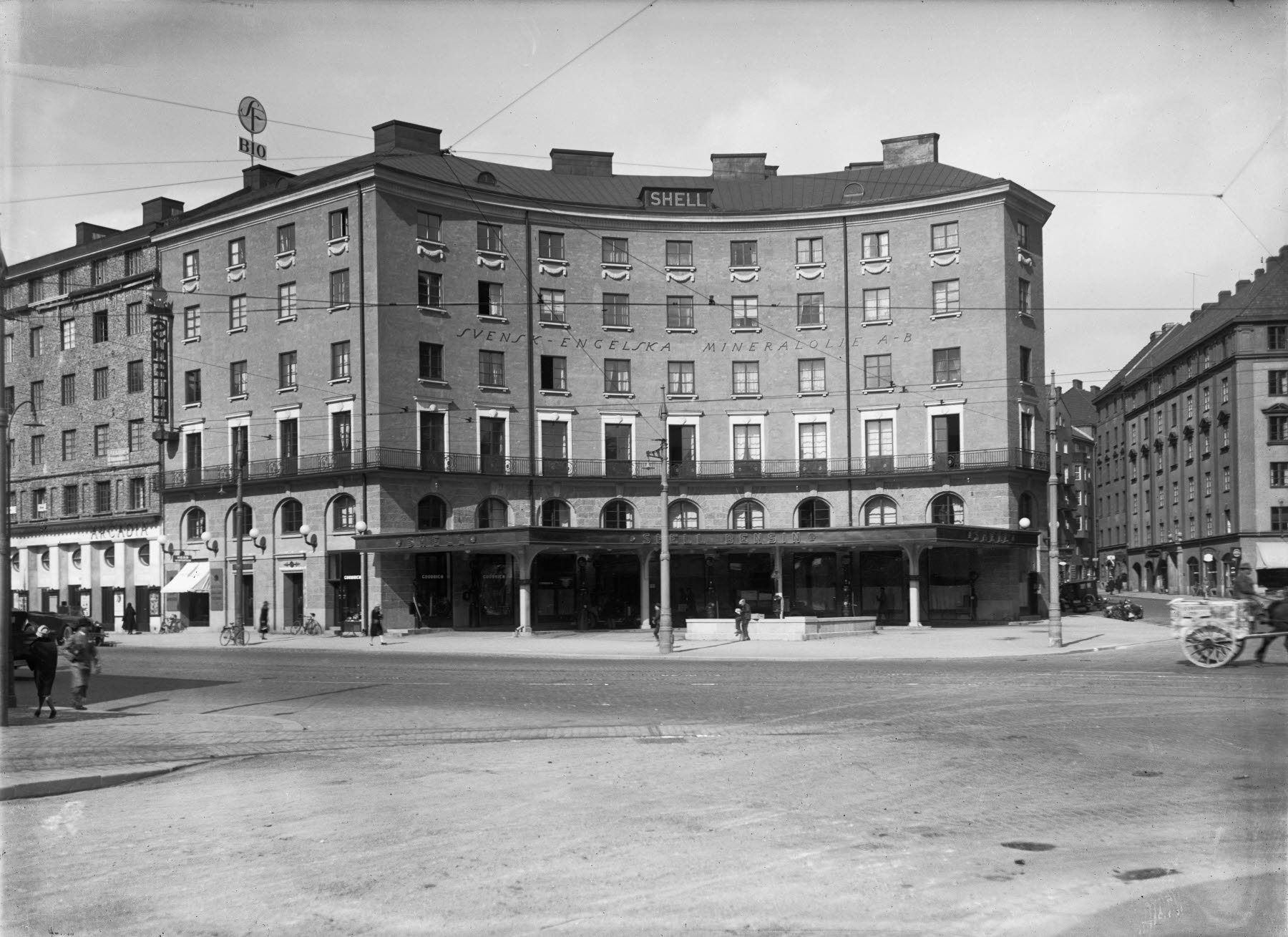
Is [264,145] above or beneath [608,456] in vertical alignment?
→ above

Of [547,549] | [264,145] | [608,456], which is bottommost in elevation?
[547,549]

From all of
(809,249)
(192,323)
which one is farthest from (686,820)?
(192,323)

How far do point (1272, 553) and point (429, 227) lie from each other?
36.3m

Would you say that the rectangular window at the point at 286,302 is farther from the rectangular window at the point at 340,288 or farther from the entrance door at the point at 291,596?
the entrance door at the point at 291,596

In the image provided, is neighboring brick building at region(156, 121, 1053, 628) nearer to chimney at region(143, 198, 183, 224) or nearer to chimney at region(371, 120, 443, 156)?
chimney at region(371, 120, 443, 156)

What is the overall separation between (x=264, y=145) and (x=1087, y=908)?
21441mm

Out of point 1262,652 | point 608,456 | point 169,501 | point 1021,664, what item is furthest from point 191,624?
point 1262,652

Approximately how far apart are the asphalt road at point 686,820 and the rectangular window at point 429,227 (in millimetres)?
36277

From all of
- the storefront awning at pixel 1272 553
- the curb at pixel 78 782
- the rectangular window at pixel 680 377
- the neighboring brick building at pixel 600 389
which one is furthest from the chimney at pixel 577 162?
the curb at pixel 78 782

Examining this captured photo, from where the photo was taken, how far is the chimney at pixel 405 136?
175 ft

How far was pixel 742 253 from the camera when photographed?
186ft

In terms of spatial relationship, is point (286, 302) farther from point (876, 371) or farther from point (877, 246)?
point (877, 246)

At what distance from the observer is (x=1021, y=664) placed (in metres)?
26.6

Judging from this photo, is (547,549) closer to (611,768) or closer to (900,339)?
(900,339)
